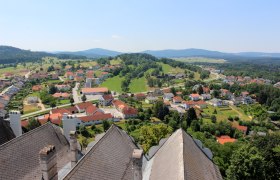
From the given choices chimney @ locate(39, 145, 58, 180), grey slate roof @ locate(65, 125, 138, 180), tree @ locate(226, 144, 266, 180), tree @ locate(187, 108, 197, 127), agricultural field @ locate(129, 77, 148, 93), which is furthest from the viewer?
agricultural field @ locate(129, 77, 148, 93)

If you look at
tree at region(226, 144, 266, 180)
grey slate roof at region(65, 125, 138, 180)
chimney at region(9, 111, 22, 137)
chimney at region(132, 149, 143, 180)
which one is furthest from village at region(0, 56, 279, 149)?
chimney at region(132, 149, 143, 180)

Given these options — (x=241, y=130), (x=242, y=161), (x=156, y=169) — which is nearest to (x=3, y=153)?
(x=156, y=169)

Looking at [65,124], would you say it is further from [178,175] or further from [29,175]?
[178,175]

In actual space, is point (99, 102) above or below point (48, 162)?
below

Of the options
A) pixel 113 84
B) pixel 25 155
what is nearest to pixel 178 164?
Answer: pixel 25 155

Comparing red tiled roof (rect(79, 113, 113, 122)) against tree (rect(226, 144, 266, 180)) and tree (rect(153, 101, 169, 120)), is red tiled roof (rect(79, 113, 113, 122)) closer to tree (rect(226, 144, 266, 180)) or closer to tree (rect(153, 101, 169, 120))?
tree (rect(153, 101, 169, 120))

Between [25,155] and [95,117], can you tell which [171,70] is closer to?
[95,117]
